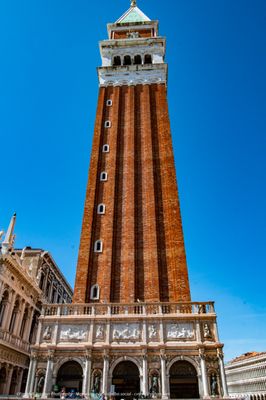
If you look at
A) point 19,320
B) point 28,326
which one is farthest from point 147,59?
point 28,326

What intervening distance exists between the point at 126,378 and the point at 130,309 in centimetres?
429

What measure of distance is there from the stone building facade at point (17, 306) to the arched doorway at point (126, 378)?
34.9ft

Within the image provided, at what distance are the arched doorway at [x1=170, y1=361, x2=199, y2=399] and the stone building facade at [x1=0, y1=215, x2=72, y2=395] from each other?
13936mm

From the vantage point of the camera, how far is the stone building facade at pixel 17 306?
27531mm

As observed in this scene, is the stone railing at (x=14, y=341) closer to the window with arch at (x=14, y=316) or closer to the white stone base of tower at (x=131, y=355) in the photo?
the window with arch at (x=14, y=316)

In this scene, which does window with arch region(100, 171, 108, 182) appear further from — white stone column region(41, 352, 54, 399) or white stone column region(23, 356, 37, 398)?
white stone column region(23, 356, 37, 398)

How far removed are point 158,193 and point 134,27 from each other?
3044 cm

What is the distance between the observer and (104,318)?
2244 centimetres

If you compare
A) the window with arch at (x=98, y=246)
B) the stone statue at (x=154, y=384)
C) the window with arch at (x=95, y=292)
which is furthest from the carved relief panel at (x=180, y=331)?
the window with arch at (x=98, y=246)

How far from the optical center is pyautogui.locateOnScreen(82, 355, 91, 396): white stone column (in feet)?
66.0

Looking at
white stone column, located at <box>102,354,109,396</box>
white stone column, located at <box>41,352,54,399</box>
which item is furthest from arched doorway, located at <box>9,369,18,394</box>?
white stone column, located at <box>102,354,109,396</box>

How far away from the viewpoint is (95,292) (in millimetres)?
27922

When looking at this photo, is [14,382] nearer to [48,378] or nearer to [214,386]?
[48,378]

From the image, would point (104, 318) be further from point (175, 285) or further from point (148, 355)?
point (175, 285)
